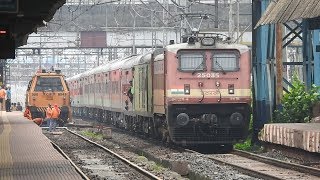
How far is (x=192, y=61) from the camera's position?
22.5 m

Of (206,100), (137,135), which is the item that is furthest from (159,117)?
(137,135)

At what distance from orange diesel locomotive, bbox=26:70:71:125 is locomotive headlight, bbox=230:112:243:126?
17.5 meters

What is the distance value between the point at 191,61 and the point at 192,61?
0.03m

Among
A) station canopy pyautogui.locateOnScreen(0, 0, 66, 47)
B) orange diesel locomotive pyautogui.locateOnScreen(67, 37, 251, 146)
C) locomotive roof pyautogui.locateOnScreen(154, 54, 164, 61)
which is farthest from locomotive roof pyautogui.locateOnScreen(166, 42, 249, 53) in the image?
station canopy pyautogui.locateOnScreen(0, 0, 66, 47)

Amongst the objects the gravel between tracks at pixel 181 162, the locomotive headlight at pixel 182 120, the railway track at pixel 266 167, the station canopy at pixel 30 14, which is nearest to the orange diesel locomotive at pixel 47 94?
the gravel between tracks at pixel 181 162

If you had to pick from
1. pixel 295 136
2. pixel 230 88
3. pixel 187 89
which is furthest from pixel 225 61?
pixel 295 136

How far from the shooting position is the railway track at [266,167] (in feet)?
51.2

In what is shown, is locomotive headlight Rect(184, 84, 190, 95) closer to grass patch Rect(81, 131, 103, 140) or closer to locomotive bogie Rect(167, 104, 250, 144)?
locomotive bogie Rect(167, 104, 250, 144)

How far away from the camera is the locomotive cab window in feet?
74.0

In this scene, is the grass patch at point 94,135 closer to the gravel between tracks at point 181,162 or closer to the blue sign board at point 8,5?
the gravel between tracks at point 181,162

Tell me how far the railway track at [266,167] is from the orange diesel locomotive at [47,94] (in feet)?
60.3

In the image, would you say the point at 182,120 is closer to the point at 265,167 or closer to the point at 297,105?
the point at 297,105

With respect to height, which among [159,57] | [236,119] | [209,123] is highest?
[159,57]

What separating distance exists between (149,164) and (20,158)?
11.3ft
